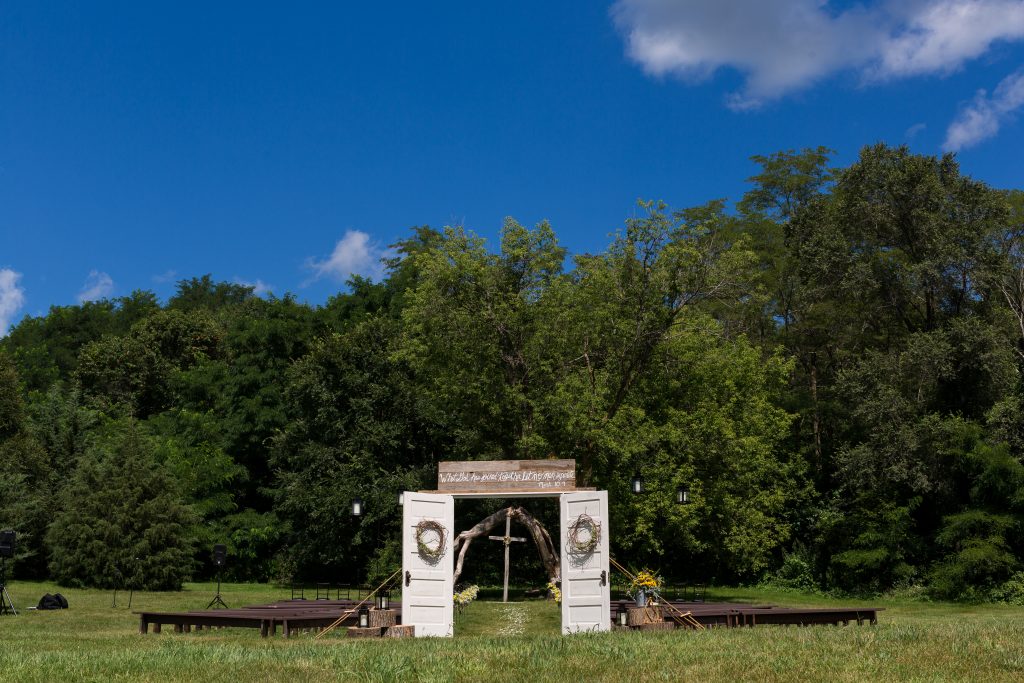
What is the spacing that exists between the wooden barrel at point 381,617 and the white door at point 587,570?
3.06 metres

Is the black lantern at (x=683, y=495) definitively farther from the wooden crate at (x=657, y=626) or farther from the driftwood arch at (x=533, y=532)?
the wooden crate at (x=657, y=626)

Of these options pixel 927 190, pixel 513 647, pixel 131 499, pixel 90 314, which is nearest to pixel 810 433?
pixel 927 190

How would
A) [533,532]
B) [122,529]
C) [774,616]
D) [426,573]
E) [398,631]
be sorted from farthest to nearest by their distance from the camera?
[122,529]
[533,532]
[774,616]
[426,573]
[398,631]

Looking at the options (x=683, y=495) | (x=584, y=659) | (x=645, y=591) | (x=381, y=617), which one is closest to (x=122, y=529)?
(x=381, y=617)

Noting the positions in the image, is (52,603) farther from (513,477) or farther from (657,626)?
(657,626)

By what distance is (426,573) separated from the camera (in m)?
17.7

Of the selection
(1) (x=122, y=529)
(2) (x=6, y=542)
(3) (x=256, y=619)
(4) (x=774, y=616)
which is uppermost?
(1) (x=122, y=529)

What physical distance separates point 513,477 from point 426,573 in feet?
7.99

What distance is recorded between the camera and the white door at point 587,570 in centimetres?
1714

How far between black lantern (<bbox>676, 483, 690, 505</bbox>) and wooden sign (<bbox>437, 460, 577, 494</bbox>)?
808 cm

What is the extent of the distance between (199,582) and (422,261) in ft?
60.6

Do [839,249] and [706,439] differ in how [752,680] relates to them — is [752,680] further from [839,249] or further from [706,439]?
[839,249]

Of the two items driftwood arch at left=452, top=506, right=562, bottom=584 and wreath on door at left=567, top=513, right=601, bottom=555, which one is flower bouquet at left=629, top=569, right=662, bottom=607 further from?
driftwood arch at left=452, top=506, right=562, bottom=584

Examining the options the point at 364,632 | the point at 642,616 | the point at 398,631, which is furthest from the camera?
the point at 642,616
